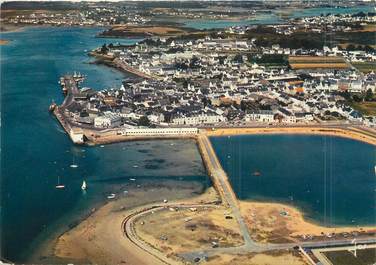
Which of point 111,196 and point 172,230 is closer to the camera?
point 172,230

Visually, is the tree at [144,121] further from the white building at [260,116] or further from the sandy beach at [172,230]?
the sandy beach at [172,230]

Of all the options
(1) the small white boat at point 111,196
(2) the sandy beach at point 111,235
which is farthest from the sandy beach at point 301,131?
(1) the small white boat at point 111,196

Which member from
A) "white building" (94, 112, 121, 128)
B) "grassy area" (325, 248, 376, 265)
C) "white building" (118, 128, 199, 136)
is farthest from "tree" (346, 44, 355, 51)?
"grassy area" (325, 248, 376, 265)

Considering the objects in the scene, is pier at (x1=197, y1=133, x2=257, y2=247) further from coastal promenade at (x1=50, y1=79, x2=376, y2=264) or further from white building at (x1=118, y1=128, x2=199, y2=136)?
white building at (x1=118, y1=128, x2=199, y2=136)

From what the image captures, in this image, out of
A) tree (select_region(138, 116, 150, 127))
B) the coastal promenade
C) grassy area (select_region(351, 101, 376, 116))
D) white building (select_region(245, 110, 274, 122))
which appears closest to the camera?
the coastal promenade

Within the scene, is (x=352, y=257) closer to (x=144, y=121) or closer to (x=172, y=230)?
(x=172, y=230)

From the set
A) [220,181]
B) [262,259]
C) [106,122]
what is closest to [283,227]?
[262,259]

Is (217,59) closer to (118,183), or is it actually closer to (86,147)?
(86,147)
